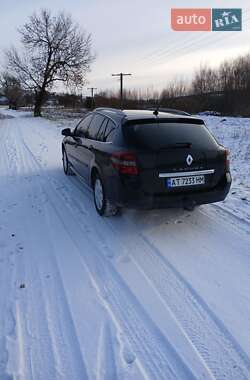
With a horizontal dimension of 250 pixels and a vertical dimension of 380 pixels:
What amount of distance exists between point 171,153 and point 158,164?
24cm

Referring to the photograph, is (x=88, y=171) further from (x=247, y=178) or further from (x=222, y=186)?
(x=247, y=178)

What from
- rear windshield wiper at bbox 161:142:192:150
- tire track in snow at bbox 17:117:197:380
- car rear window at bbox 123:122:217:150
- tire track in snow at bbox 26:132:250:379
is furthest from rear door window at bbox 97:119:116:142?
tire track in snow at bbox 26:132:250:379

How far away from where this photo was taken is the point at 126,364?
2303 mm

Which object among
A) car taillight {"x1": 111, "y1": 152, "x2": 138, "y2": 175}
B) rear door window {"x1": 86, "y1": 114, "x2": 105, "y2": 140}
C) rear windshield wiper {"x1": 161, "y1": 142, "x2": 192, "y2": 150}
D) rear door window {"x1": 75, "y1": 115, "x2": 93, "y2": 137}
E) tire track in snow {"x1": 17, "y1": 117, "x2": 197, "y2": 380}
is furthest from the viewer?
rear door window {"x1": 75, "y1": 115, "x2": 93, "y2": 137}

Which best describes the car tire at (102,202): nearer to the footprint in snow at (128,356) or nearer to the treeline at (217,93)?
the footprint in snow at (128,356)

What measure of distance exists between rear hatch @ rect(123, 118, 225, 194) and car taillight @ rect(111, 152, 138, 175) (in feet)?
0.22

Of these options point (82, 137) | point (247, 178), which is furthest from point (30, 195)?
point (247, 178)

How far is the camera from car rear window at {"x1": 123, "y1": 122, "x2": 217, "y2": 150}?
420 centimetres

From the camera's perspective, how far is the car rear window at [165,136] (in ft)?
13.8

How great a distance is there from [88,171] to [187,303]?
3.25 meters

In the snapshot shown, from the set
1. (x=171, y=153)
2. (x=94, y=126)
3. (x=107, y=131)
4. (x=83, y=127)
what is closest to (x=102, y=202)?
(x=107, y=131)

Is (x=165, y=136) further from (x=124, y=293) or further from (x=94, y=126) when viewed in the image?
(x=124, y=293)

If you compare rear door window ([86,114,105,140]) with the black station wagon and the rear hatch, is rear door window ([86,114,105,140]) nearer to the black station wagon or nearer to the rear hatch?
the black station wagon

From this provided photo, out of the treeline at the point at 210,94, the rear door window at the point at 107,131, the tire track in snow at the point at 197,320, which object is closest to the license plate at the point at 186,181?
the tire track in snow at the point at 197,320
